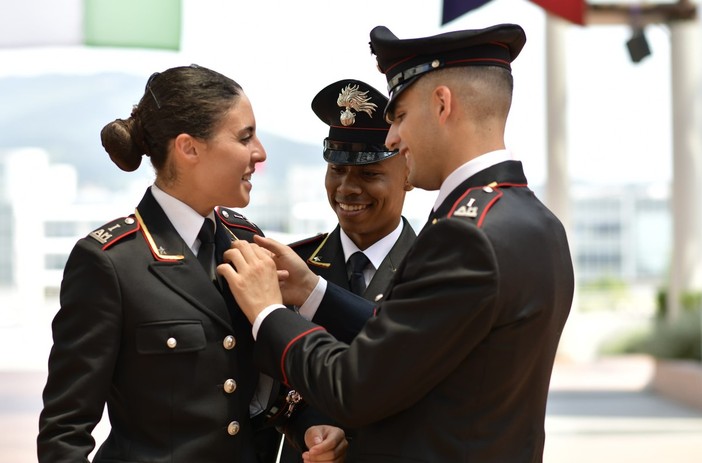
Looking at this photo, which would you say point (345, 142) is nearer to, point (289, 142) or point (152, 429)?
point (152, 429)

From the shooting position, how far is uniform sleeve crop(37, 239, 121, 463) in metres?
1.78

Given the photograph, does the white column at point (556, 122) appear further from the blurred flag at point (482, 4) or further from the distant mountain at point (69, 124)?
the blurred flag at point (482, 4)

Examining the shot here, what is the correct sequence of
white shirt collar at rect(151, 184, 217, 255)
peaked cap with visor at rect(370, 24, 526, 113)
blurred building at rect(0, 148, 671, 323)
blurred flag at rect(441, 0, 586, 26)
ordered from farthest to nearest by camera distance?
blurred building at rect(0, 148, 671, 323)
blurred flag at rect(441, 0, 586, 26)
white shirt collar at rect(151, 184, 217, 255)
peaked cap with visor at rect(370, 24, 526, 113)

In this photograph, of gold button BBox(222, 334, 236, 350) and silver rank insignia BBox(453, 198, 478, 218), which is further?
gold button BBox(222, 334, 236, 350)

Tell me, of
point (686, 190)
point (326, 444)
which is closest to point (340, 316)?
point (326, 444)

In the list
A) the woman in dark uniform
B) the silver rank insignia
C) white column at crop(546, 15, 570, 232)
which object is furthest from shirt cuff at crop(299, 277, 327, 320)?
white column at crop(546, 15, 570, 232)

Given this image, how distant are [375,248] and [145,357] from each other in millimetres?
802

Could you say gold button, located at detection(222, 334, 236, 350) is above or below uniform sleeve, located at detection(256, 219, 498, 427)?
below

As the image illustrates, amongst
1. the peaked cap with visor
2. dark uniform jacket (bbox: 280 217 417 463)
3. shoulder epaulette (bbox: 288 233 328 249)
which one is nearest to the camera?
the peaked cap with visor

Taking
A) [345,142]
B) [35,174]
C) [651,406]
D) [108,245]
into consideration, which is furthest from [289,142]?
[108,245]

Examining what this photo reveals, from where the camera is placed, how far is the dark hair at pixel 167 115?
1944 millimetres

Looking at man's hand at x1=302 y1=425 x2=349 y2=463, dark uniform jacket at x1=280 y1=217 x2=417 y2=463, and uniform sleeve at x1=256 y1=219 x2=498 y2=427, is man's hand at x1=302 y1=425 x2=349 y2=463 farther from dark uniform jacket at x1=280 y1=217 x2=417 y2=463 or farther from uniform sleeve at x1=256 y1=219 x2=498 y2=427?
dark uniform jacket at x1=280 y1=217 x2=417 y2=463

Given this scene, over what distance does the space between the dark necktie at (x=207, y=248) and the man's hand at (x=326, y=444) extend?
37 cm

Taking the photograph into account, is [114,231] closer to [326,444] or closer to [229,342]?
[229,342]
